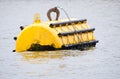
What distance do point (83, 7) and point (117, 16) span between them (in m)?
9.99

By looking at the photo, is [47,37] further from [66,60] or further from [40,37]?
[66,60]

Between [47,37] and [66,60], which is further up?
[47,37]

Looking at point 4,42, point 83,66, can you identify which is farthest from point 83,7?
point 83,66

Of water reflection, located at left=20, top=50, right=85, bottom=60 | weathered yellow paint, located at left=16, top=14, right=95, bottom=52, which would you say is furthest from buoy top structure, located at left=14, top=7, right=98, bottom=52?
water reflection, located at left=20, top=50, right=85, bottom=60

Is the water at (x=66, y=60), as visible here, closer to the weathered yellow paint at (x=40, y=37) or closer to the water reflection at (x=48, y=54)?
the water reflection at (x=48, y=54)

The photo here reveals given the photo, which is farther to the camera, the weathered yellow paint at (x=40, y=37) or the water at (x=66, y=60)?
the weathered yellow paint at (x=40, y=37)

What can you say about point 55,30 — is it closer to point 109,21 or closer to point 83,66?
point 83,66

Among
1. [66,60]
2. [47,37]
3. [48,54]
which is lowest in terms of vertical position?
[66,60]

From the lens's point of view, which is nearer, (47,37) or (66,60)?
(66,60)

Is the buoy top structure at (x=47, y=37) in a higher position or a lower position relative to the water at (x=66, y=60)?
higher

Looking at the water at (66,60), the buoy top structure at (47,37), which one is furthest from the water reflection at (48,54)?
the buoy top structure at (47,37)

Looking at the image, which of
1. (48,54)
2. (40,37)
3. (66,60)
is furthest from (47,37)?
(66,60)

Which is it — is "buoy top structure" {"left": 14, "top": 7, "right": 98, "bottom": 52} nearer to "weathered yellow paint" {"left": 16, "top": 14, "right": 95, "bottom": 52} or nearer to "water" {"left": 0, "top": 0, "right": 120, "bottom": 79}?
"weathered yellow paint" {"left": 16, "top": 14, "right": 95, "bottom": 52}

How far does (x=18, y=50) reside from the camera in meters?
31.5
